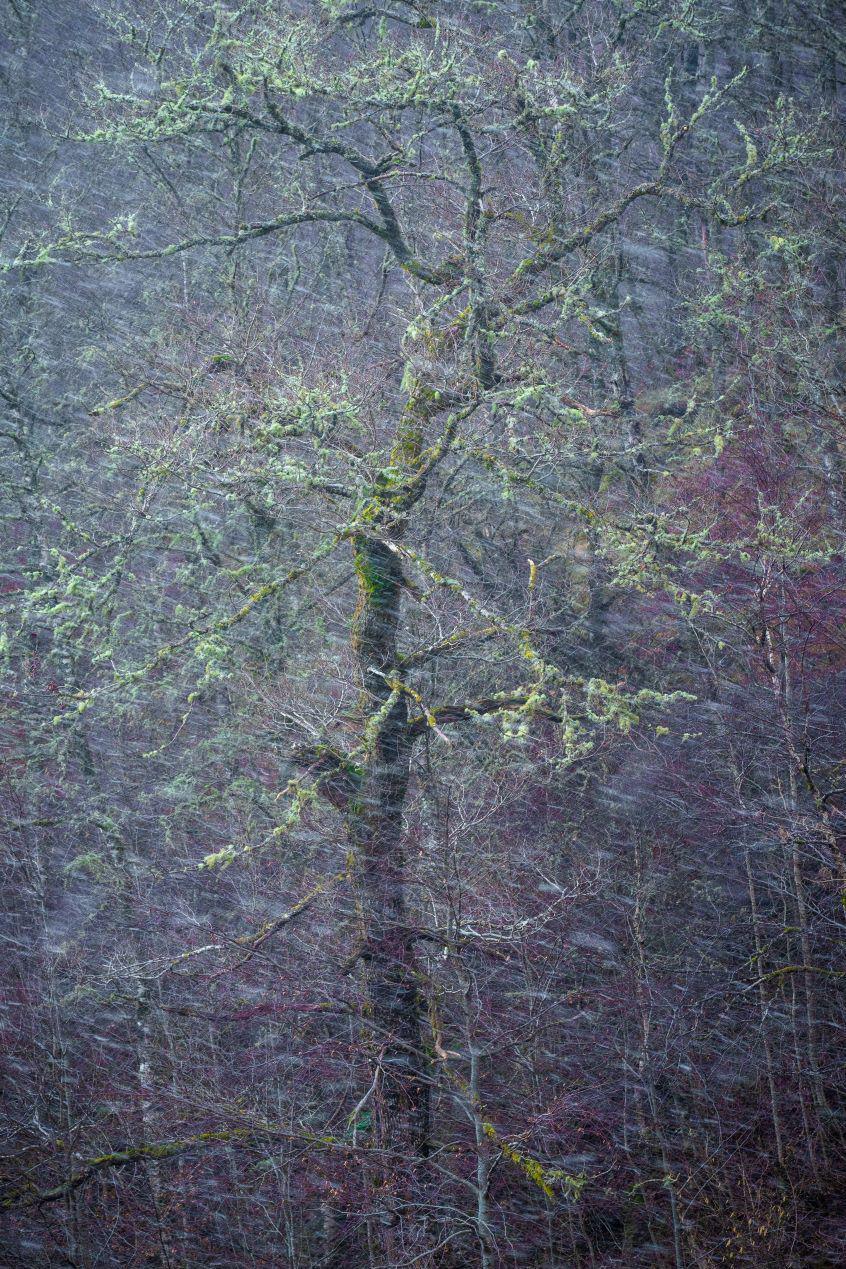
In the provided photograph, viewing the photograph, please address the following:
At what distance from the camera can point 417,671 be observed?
455 inches

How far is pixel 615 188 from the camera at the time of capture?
Answer: 1443 centimetres

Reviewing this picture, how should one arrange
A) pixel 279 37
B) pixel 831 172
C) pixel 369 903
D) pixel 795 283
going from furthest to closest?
pixel 831 172, pixel 795 283, pixel 369 903, pixel 279 37

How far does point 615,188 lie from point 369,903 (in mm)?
10622

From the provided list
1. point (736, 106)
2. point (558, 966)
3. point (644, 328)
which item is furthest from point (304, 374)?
point (736, 106)

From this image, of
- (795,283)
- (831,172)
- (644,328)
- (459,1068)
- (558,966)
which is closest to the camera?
(558,966)

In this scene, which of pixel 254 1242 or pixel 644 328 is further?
pixel 644 328

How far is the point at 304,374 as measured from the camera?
8.58 meters

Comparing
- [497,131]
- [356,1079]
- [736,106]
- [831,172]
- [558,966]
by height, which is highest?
[736,106]

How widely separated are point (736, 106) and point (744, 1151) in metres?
14.6

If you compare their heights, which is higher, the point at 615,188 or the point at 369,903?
the point at 615,188

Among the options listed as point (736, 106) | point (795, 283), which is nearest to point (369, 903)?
point (795, 283)

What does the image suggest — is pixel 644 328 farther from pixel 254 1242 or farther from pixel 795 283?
pixel 254 1242

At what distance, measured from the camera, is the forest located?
8094 mm

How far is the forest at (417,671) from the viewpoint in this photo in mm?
8094
